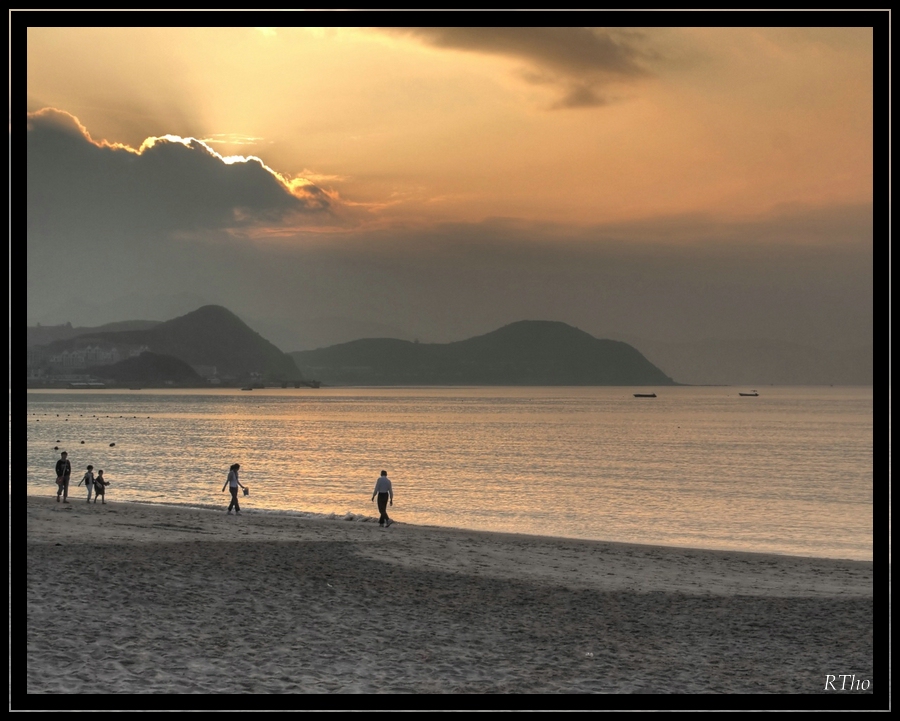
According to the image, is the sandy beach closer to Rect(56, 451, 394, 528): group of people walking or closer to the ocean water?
Rect(56, 451, 394, 528): group of people walking

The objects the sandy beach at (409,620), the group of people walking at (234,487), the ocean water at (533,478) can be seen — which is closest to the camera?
the sandy beach at (409,620)

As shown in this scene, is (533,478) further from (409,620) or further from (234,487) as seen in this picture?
(409,620)

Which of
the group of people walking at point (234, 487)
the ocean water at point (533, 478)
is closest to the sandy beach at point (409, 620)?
the group of people walking at point (234, 487)

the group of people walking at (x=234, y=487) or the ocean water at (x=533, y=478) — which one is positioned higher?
the group of people walking at (x=234, y=487)

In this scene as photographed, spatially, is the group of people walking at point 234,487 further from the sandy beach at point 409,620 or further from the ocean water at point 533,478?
the sandy beach at point 409,620

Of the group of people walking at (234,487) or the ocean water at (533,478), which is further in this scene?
the ocean water at (533,478)

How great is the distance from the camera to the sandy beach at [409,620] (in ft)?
37.7

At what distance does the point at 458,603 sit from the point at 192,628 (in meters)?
5.69

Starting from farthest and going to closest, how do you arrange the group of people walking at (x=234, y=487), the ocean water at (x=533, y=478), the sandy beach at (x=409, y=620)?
1. the ocean water at (x=533, y=478)
2. the group of people walking at (x=234, y=487)
3. the sandy beach at (x=409, y=620)

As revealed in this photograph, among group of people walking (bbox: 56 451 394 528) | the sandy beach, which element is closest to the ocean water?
group of people walking (bbox: 56 451 394 528)

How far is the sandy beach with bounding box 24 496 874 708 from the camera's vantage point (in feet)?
37.7
